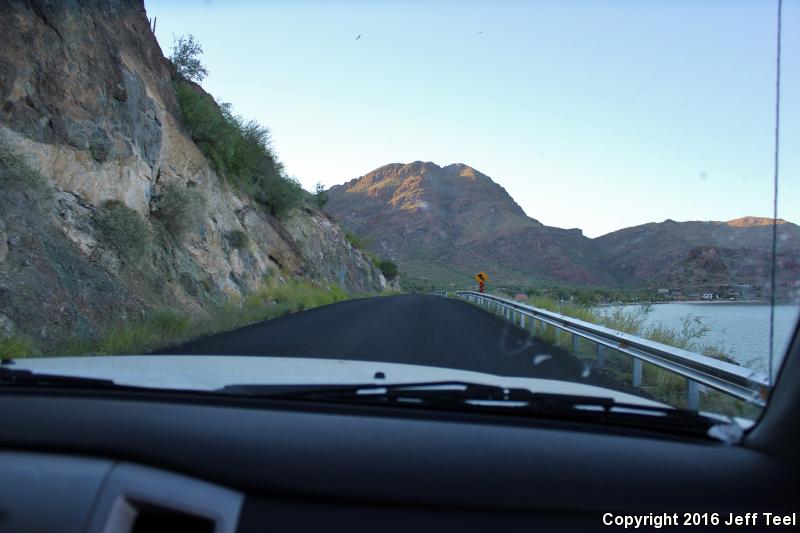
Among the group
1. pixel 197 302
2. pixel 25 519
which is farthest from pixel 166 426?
pixel 197 302

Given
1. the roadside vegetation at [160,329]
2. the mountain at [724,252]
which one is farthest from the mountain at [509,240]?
the roadside vegetation at [160,329]

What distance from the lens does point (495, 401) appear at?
326cm

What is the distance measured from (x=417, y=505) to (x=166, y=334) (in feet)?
38.1

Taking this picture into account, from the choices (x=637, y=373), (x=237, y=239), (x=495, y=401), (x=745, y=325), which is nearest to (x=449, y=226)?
(x=237, y=239)

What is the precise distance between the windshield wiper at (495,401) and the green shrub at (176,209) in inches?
680

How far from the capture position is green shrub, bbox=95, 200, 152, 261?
15.4 metres

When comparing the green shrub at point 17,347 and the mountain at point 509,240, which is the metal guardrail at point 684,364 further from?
the green shrub at point 17,347

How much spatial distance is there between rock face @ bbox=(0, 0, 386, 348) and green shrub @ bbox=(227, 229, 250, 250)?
0.26 meters

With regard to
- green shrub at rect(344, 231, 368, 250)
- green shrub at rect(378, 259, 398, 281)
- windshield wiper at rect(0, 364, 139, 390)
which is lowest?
windshield wiper at rect(0, 364, 139, 390)

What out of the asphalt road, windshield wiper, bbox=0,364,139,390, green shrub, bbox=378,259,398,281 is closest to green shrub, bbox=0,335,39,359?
the asphalt road

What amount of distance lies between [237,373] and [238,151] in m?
26.2

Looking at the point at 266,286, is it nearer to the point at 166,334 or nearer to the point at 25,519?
the point at 166,334

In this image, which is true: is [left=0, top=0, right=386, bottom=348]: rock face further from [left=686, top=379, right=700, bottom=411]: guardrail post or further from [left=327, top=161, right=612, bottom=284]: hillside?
[left=327, top=161, right=612, bottom=284]: hillside

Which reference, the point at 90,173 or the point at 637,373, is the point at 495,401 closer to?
the point at 637,373
